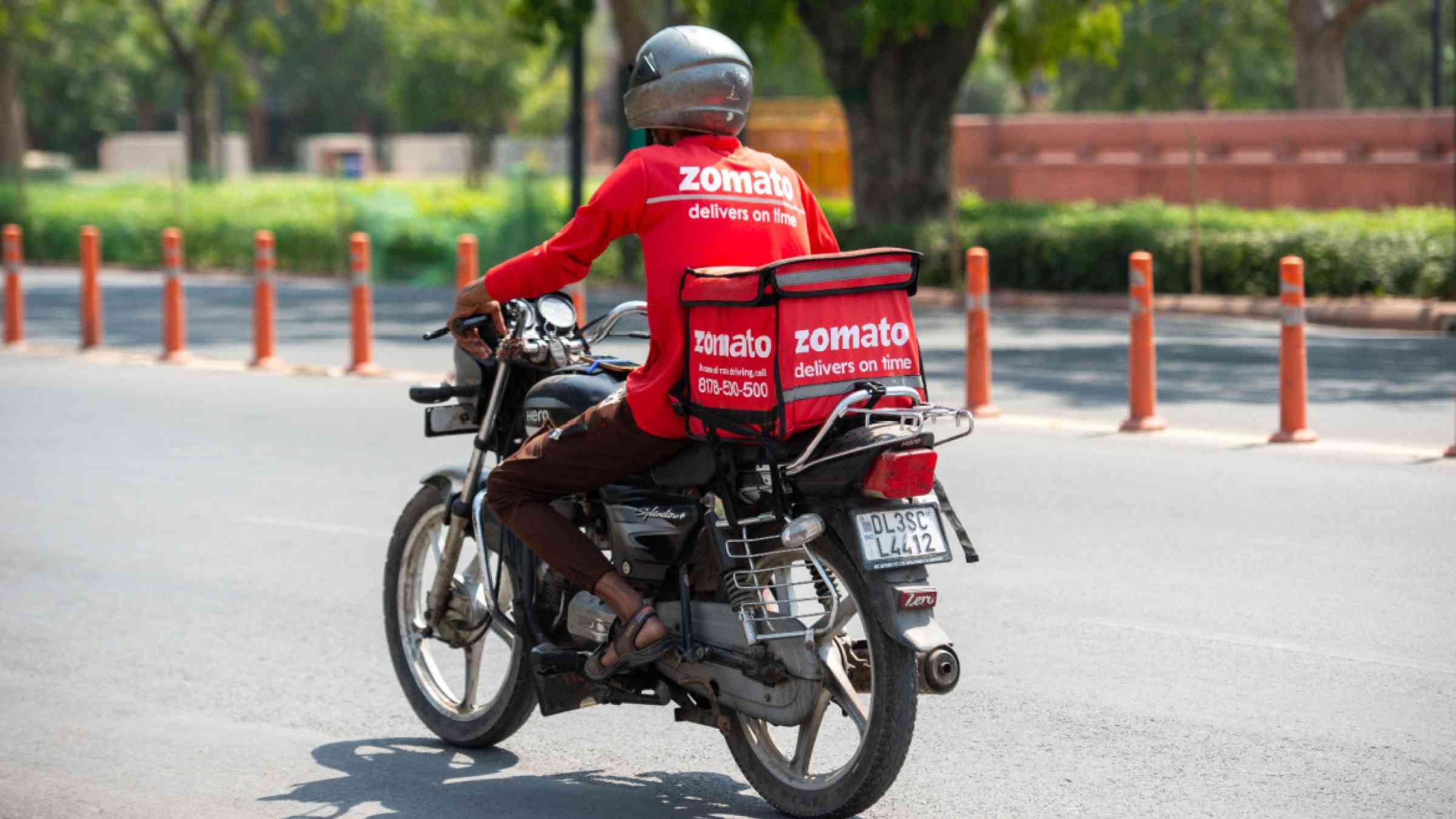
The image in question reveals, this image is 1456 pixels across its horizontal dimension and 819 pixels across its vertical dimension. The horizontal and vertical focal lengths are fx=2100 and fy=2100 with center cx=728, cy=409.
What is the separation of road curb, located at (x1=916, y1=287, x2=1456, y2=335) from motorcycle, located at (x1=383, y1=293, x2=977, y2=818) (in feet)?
42.4

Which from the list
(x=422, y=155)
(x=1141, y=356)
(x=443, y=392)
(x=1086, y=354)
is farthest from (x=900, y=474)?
(x=422, y=155)

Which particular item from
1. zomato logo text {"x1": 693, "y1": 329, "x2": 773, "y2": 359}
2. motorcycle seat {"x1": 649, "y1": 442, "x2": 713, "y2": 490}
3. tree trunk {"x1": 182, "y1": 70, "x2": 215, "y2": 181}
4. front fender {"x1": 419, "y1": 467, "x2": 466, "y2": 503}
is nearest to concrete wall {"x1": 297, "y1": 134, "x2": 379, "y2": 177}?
tree trunk {"x1": 182, "y1": 70, "x2": 215, "y2": 181}

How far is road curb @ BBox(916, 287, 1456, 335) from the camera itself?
62.3 ft

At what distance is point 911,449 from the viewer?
4.83 m

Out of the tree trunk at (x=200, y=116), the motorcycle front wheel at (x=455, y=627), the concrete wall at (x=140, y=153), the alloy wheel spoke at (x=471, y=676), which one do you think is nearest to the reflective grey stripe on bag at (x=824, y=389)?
the motorcycle front wheel at (x=455, y=627)

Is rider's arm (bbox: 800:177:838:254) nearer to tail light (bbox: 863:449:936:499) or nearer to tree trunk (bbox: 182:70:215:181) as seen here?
tail light (bbox: 863:449:936:499)

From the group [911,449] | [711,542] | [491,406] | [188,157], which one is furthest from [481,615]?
[188,157]

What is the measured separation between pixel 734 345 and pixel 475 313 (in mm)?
994

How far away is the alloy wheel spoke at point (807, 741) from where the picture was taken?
5.11m

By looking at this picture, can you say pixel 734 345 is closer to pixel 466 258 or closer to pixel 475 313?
pixel 475 313

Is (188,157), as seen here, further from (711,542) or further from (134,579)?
(711,542)

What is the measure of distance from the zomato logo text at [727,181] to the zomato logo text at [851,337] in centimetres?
53

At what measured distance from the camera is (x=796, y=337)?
16.0 ft

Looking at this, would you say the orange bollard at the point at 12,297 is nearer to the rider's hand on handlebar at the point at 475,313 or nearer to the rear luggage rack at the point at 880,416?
the rider's hand on handlebar at the point at 475,313
